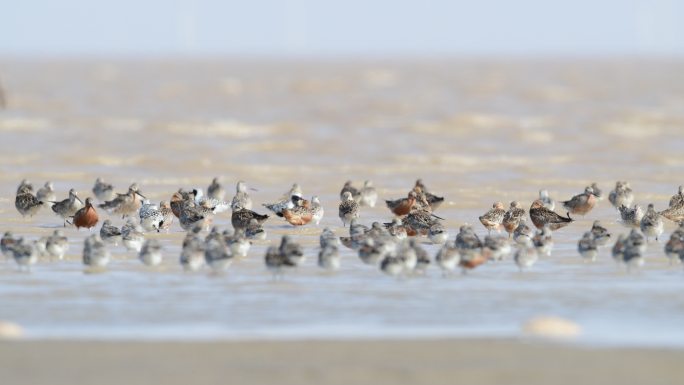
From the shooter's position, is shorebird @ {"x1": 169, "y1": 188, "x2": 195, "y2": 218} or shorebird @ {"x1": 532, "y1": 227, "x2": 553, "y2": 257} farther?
shorebird @ {"x1": 169, "y1": 188, "x2": 195, "y2": 218}

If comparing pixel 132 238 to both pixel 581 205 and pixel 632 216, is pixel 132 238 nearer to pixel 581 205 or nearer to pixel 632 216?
pixel 632 216

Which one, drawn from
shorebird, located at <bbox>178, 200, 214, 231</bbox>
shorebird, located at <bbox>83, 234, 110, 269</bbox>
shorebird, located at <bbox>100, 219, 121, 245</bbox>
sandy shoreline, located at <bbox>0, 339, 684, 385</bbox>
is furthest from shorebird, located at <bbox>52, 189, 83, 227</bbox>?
sandy shoreline, located at <bbox>0, 339, 684, 385</bbox>

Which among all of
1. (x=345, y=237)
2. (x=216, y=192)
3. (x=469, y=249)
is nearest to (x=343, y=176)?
(x=216, y=192)

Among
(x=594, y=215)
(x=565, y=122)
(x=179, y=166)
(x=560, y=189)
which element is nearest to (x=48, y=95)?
(x=565, y=122)

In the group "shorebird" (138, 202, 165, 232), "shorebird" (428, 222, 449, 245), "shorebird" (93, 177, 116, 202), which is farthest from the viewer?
"shorebird" (93, 177, 116, 202)

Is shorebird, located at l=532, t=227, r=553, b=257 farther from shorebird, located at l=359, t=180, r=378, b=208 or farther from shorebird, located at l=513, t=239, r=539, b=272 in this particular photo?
shorebird, located at l=359, t=180, r=378, b=208

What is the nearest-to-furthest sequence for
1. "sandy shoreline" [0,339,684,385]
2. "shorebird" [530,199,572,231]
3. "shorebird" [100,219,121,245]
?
"sandy shoreline" [0,339,684,385], "shorebird" [100,219,121,245], "shorebird" [530,199,572,231]

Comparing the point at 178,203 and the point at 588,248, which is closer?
the point at 588,248

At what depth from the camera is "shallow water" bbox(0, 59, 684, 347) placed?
13.2 meters

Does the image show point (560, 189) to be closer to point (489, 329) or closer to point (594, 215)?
point (594, 215)

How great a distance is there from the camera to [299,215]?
66.3 ft

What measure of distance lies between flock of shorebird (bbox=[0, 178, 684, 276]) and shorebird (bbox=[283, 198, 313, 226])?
0.01 meters

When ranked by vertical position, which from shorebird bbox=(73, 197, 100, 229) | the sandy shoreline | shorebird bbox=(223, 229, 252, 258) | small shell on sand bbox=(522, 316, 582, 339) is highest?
shorebird bbox=(73, 197, 100, 229)

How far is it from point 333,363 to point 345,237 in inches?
271
